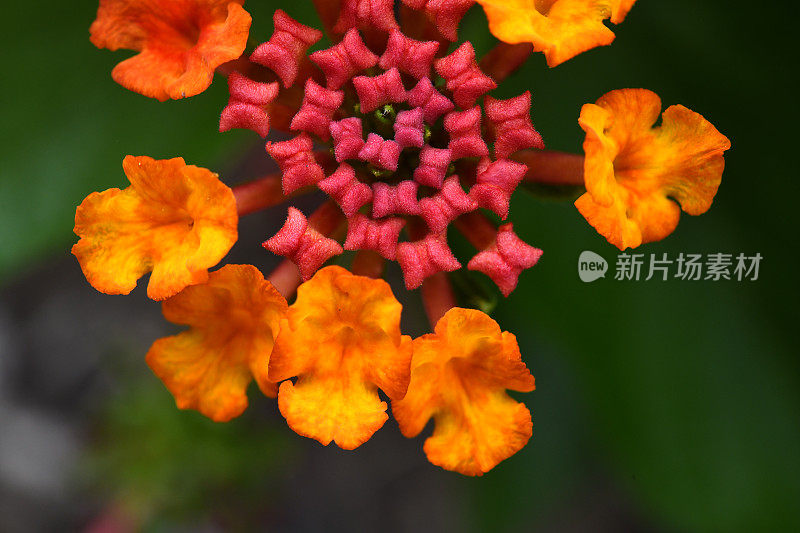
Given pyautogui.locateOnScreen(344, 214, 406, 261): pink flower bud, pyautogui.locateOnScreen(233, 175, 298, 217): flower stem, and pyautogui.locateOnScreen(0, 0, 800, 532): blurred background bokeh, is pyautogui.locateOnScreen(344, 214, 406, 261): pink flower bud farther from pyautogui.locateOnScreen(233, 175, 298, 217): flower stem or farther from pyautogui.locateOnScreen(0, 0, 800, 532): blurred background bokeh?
pyautogui.locateOnScreen(0, 0, 800, 532): blurred background bokeh

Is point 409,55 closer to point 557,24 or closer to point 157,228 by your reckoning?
point 557,24

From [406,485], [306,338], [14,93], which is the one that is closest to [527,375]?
[306,338]

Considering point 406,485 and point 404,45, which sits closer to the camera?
point 404,45

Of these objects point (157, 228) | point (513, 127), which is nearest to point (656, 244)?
point (513, 127)

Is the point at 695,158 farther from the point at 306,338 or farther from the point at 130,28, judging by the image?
the point at 130,28

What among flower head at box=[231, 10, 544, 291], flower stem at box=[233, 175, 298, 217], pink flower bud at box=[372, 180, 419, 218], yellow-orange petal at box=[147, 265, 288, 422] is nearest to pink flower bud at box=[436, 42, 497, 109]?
flower head at box=[231, 10, 544, 291]

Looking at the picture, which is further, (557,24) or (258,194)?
(258,194)

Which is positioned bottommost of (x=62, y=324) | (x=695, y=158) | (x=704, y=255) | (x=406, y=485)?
(x=406, y=485)
